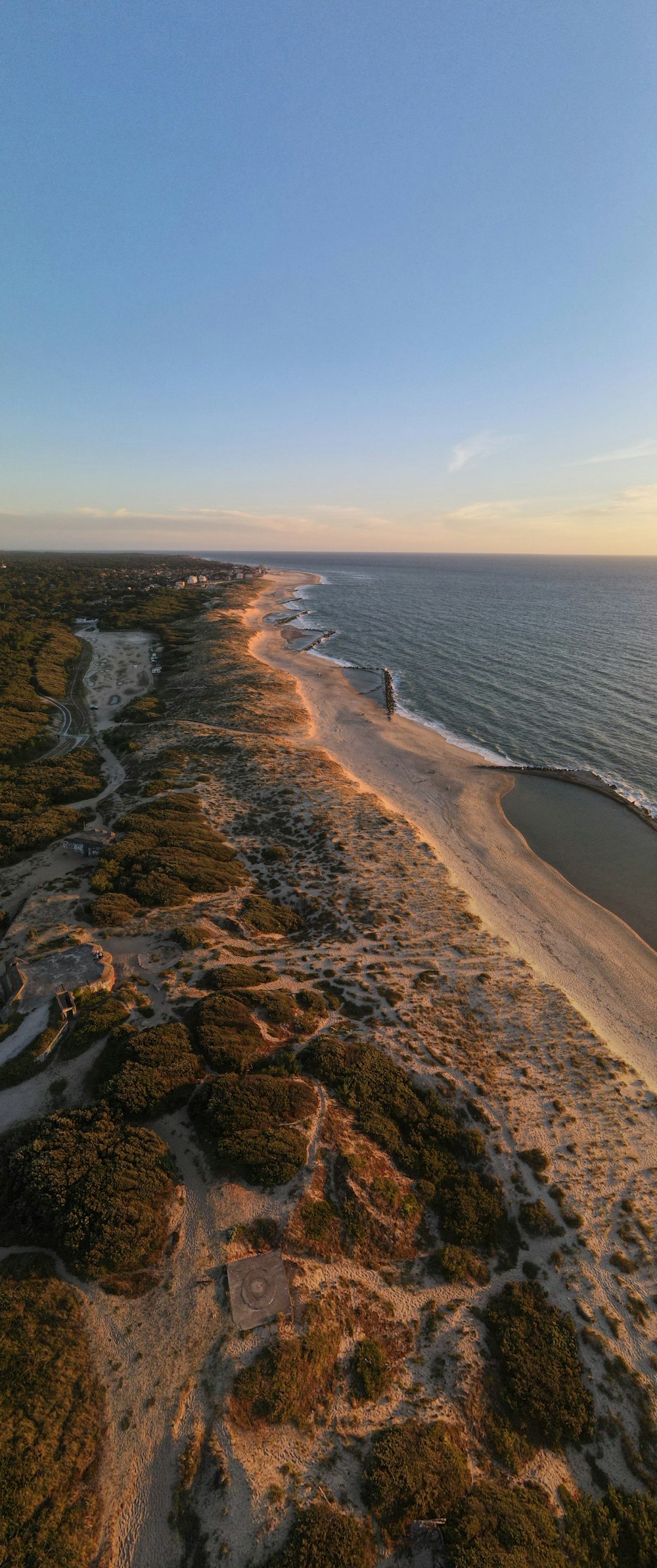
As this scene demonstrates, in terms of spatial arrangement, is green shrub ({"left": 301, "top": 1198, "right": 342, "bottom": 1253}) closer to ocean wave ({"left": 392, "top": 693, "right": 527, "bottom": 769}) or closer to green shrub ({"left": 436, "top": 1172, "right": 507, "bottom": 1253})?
green shrub ({"left": 436, "top": 1172, "right": 507, "bottom": 1253})

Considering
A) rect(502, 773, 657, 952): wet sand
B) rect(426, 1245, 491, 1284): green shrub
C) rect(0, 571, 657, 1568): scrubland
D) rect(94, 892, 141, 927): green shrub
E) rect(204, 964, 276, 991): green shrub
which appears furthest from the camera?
rect(502, 773, 657, 952): wet sand

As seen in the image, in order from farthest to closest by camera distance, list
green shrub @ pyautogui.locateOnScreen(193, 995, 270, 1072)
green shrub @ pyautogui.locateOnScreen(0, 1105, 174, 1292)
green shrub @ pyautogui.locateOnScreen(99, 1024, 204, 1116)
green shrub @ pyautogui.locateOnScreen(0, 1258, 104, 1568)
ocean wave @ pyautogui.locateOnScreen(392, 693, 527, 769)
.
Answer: ocean wave @ pyautogui.locateOnScreen(392, 693, 527, 769) < green shrub @ pyautogui.locateOnScreen(193, 995, 270, 1072) < green shrub @ pyautogui.locateOnScreen(99, 1024, 204, 1116) < green shrub @ pyautogui.locateOnScreen(0, 1105, 174, 1292) < green shrub @ pyautogui.locateOnScreen(0, 1258, 104, 1568)

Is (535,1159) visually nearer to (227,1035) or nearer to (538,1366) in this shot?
(538,1366)

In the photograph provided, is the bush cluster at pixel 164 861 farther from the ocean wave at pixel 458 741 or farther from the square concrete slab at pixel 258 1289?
the ocean wave at pixel 458 741

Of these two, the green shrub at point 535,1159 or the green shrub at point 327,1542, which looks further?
the green shrub at point 535,1159

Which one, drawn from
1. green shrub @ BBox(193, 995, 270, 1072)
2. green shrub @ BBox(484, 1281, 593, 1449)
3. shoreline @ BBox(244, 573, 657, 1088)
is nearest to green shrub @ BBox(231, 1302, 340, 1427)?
green shrub @ BBox(484, 1281, 593, 1449)

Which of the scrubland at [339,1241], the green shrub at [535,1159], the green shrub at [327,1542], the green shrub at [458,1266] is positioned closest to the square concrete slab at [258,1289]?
the scrubland at [339,1241]

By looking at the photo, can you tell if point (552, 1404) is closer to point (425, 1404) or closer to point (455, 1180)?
point (425, 1404)
